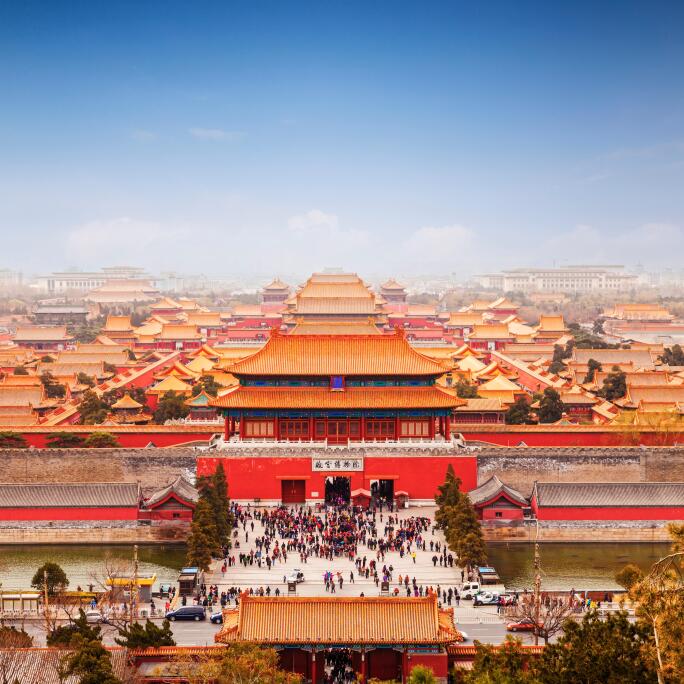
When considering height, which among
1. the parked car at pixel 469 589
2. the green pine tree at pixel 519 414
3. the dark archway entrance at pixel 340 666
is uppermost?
the green pine tree at pixel 519 414

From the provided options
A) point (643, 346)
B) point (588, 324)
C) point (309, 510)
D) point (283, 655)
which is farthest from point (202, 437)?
point (588, 324)

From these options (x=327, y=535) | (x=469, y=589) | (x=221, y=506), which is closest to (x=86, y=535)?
(x=221, y=506)

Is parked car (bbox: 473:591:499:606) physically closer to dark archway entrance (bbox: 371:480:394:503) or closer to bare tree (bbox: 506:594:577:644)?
bare tree (bbox: 506:594:577:644)

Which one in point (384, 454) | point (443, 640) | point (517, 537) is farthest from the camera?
point (384, 454)

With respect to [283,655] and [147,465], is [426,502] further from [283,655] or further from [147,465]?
[283,655]

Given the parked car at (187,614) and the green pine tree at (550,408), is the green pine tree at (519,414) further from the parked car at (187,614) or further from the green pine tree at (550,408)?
the parked car at (187,614)

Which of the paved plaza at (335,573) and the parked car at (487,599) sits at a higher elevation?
the paved plaza at (335,573)

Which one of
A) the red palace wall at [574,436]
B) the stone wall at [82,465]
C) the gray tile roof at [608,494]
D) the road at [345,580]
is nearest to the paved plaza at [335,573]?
the road at [345,580]
